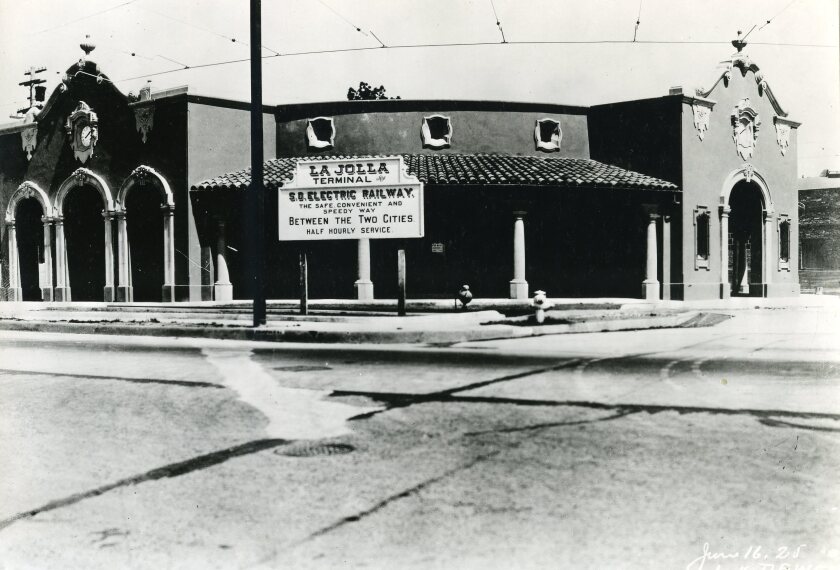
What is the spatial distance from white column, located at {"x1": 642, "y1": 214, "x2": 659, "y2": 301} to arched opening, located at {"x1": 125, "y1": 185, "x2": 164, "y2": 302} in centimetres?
1682

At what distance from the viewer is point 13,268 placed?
→ 101 feet

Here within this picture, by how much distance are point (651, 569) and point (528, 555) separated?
2.04 ft

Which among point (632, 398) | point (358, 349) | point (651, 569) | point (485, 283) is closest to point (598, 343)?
point (358, 349)

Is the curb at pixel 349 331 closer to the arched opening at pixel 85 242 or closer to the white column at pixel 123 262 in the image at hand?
the white column at pixel 123 262

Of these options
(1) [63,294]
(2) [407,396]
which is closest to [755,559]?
(2) [407,396]

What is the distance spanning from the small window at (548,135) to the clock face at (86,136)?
1639 cm

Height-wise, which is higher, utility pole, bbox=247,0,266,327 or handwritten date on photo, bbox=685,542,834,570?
utility pole, bbox=247,0,266,327

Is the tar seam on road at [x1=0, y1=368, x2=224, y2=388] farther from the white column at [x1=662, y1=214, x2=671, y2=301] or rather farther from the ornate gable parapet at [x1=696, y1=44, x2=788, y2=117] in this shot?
the ornate gable parapet at [x1=696, y1=44, x2=788, y2=117]

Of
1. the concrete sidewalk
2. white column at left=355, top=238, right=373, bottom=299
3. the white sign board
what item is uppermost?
the white sign board

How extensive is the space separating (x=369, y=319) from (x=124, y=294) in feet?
44.7

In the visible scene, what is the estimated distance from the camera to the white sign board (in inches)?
693

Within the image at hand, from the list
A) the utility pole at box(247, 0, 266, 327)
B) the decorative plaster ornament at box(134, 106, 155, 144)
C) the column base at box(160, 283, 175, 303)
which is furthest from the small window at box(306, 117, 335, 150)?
the utility pole at box(247, 0, 266, 327)

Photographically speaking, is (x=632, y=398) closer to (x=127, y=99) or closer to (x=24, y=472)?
(x=24, y=472)

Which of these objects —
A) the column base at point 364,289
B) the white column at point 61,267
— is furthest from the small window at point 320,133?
the white column at point 61,267
